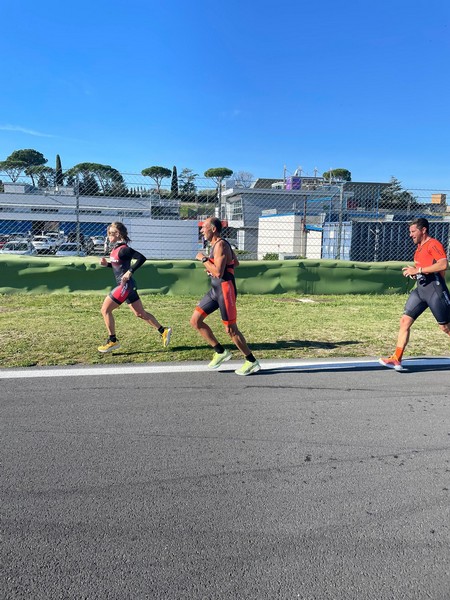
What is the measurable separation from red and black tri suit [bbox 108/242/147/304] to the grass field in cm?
70

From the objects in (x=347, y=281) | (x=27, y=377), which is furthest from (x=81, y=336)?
(x=347, y=281)

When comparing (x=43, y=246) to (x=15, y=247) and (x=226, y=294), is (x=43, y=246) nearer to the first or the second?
(x=15, y=247)

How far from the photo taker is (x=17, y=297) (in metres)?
9.84

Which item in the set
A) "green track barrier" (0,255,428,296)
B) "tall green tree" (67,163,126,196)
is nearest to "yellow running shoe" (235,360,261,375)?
"green track barrier" (0,255,428,296)

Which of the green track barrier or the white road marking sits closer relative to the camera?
the white road marking

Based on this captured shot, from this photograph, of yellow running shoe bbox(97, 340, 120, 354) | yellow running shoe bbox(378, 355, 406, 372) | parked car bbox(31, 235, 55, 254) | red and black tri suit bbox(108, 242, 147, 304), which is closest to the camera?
yellow running shoe bbox(378, 355, 406, 372)

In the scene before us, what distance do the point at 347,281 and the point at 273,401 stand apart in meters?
7.44

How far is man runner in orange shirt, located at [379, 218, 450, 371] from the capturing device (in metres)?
5.11

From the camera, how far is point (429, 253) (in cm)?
516

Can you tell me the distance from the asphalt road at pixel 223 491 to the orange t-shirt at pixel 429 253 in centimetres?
144

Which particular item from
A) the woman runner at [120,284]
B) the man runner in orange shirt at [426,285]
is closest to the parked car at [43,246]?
the woman runner at [120,284]

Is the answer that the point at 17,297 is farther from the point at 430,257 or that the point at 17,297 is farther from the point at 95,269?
the point at 430,257

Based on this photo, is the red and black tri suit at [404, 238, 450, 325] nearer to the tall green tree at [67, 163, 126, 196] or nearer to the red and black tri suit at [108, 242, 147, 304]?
the red and black tri suit at [108, 242, 147, 304]

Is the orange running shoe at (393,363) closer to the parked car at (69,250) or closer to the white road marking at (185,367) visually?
the white road marking at (185,367)
